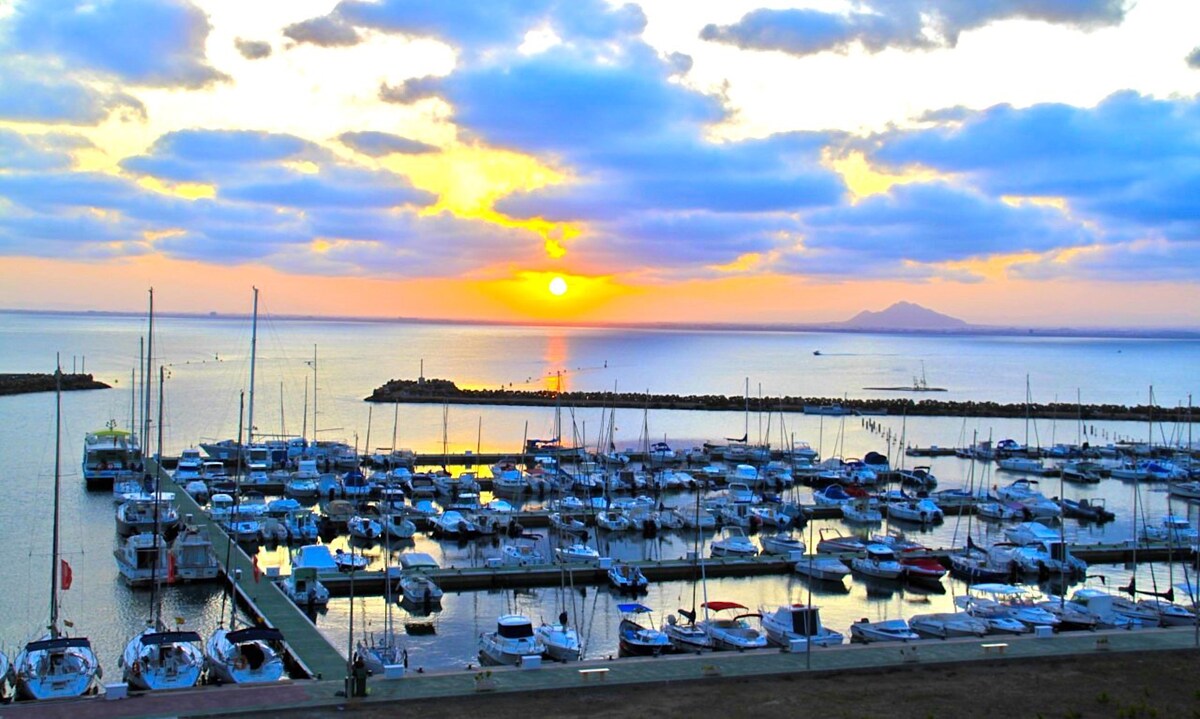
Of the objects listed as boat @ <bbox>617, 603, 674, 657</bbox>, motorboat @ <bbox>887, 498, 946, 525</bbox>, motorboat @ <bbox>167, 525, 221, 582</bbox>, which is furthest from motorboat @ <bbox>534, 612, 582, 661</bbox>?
motorboat @ <bbox>887, 498, 946, 525</bbox>

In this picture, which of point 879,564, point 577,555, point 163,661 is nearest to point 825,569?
point 879,564

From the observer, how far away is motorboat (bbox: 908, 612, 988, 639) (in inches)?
960

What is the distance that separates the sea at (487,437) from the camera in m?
28.4

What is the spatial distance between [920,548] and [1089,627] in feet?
35.2

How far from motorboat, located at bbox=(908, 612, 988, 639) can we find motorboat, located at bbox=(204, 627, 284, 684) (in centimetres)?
1511

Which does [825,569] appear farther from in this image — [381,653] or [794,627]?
[381,653]

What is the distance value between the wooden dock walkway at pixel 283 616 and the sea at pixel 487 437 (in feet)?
3.30

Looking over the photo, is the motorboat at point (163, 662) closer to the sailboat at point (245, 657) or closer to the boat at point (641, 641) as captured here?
the sailboat at point (245, 657)

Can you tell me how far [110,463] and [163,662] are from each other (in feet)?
109

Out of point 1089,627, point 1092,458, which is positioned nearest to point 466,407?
point 1092,458

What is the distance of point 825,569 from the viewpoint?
3266cm

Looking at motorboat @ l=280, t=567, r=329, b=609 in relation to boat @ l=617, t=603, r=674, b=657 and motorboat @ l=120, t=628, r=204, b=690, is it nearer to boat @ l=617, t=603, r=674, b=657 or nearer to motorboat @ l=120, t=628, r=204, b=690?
motorboat @ l=120, t=628, r=204, b=690

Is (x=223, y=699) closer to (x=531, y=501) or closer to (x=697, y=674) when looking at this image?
(x=697, y=674)

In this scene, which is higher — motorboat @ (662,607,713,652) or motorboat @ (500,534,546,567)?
motorboat @ (500,534,546,567)
